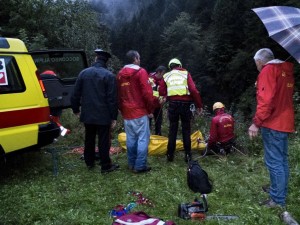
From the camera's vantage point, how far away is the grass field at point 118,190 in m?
4.29

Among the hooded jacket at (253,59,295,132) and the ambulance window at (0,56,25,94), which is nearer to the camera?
the hooded jacket at (253,59,295,132)

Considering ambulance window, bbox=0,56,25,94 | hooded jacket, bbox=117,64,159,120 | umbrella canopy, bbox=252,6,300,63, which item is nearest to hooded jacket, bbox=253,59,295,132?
umbrella canopy, bbox=252,6,300,63

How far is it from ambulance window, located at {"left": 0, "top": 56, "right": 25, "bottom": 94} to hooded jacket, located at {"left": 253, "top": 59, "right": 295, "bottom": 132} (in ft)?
9.95

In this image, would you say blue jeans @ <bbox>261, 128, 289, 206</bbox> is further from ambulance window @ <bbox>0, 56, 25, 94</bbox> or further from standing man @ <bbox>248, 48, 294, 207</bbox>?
ambulance window @ <bbox>0, 56, 25, 94</bbox>

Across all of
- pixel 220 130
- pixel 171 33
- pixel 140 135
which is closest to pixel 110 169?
pixel 140 135

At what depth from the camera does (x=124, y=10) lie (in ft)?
241

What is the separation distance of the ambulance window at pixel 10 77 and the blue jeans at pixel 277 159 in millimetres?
3126

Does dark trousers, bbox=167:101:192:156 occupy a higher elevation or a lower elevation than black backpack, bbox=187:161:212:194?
higher

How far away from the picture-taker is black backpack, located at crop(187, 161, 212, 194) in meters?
5.09

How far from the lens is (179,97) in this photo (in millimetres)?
6719

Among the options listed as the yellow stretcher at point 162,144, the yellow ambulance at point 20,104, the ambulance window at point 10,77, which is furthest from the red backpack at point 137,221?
the yellow stretcher at point 162,144

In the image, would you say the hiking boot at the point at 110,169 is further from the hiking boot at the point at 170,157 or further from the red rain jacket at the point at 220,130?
the red rain jacket at the point at 220,130

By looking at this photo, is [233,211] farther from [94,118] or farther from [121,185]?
[94,118]

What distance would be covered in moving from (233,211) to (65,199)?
6.51 ft
